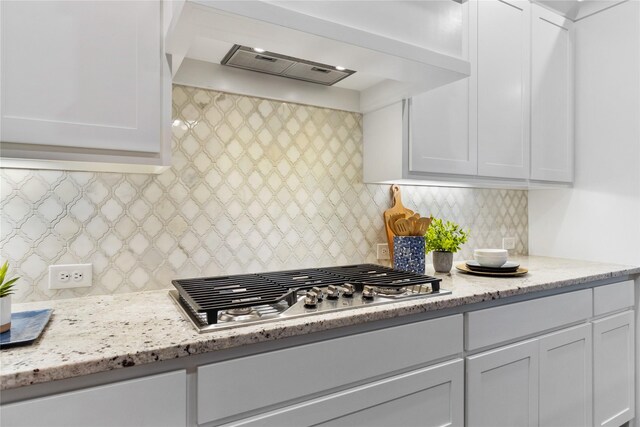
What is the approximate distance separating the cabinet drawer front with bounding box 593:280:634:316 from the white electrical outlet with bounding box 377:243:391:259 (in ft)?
3.35

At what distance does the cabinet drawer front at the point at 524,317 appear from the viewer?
147 centimetres

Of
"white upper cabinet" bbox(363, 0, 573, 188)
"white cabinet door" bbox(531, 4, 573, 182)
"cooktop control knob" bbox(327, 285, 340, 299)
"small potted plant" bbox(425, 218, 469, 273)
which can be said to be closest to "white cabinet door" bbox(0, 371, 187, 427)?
"cooktop control knob" bbox(327, 285, 340, 299)

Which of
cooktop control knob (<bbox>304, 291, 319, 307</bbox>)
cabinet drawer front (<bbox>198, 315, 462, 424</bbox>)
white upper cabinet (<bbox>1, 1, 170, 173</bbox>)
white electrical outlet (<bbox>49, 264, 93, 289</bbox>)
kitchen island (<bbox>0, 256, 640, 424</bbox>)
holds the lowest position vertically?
cabinet drawer front (<bbox>198, 315, 462, 424</bbox>)

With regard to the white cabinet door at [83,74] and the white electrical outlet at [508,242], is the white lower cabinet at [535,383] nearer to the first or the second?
the white electrical outlet at [508,242]

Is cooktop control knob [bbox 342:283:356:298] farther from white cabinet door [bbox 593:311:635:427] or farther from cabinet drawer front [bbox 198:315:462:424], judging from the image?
white cabinet door [bbox 593:311:635:427]

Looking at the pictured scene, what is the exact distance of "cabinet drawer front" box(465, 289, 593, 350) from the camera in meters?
1.47

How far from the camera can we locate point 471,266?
1956mm

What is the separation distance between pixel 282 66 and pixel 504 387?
1589 millimetres

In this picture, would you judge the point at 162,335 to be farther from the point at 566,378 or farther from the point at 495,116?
the point at 495,116

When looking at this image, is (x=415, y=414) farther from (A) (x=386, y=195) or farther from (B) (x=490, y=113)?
(B) (x=490, y=113)

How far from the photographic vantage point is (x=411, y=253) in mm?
1801

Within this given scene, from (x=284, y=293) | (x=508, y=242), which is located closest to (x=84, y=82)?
(x=284, y=293)

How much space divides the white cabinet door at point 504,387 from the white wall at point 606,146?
1.09 m

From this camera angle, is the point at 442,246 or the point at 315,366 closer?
the point at 315,366
